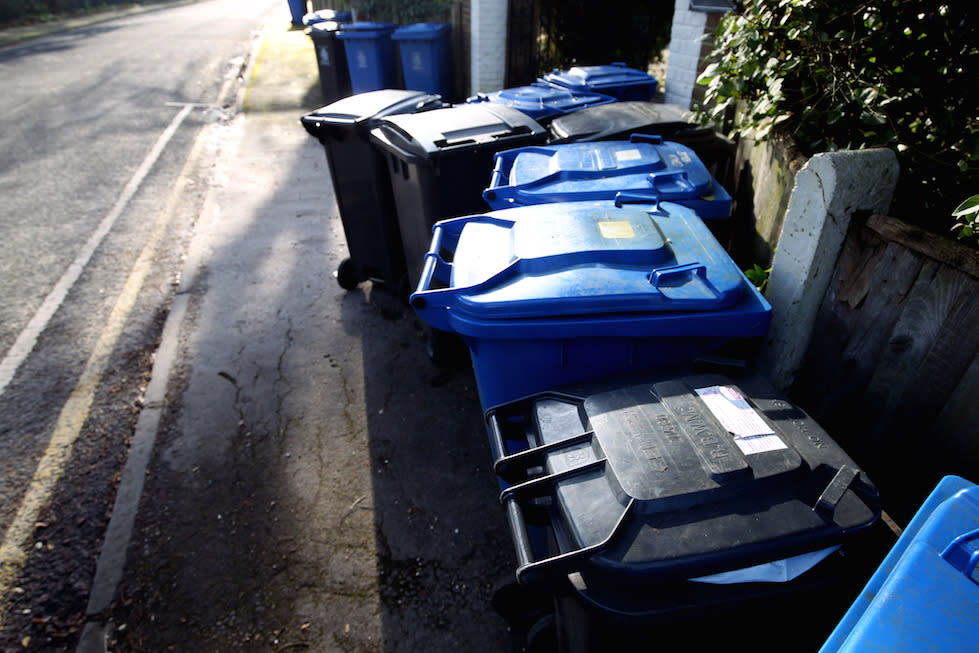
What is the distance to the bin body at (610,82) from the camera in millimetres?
4527

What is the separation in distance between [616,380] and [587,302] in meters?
0.27

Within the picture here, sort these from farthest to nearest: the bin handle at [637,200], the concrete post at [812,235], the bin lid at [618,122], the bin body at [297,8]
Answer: the bin body at [297,8]
the bin lid at [618,122]
the bin handle at [637,200]
the concrete post at [812,235]

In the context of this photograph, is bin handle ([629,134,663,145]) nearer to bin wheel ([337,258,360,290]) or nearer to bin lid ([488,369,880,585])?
bin lid ([488,369,880,585])

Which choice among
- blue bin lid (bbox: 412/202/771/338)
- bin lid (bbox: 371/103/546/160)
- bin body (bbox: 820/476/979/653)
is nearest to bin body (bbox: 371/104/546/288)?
bin lid (bbox: 371/103/546/160)

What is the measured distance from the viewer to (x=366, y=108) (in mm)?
3600

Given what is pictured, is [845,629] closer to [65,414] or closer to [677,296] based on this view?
[677,296]

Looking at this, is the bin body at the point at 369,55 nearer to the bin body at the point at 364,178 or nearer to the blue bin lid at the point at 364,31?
the blue bin lid at the point at 364,31

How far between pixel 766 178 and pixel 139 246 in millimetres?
5152

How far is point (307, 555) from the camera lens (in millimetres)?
2412

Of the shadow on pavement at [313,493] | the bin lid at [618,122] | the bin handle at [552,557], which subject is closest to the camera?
the bin handle at [552,557]

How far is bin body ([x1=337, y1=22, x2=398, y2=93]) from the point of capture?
771cm

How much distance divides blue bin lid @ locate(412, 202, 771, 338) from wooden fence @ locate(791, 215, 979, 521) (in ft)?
1.28

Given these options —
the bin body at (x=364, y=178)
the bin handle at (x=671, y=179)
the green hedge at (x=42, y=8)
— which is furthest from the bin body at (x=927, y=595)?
the green hedge at (x=42, y=8)

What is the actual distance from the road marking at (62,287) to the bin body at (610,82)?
4.41 m
